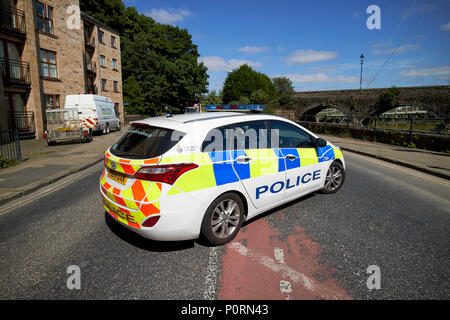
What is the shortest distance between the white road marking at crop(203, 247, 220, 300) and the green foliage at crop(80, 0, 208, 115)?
40529 mm

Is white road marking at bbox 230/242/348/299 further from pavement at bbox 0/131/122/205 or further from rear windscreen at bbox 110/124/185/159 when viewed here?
pavement at bbox 0/131/122/205

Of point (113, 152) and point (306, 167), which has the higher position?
point (113, 152)

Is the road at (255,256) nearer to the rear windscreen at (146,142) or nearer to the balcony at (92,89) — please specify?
the rear windscreen at (146,142)

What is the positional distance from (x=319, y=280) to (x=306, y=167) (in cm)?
212

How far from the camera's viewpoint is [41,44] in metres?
19.2

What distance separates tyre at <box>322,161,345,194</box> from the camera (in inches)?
205

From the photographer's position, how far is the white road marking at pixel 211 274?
2490mm

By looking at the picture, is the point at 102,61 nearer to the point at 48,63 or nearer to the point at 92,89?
the point at 92,89

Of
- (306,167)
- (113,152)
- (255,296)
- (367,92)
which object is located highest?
(367,92)

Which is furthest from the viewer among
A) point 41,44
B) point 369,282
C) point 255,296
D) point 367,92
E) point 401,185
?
point 367,92

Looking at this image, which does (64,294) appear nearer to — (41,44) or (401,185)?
(401,185)

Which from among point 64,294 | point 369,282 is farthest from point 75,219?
point 369,282

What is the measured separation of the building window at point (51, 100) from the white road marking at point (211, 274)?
21342 mm

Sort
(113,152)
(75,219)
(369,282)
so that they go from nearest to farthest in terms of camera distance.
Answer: (369,282) < (113,152) < (75,219)
